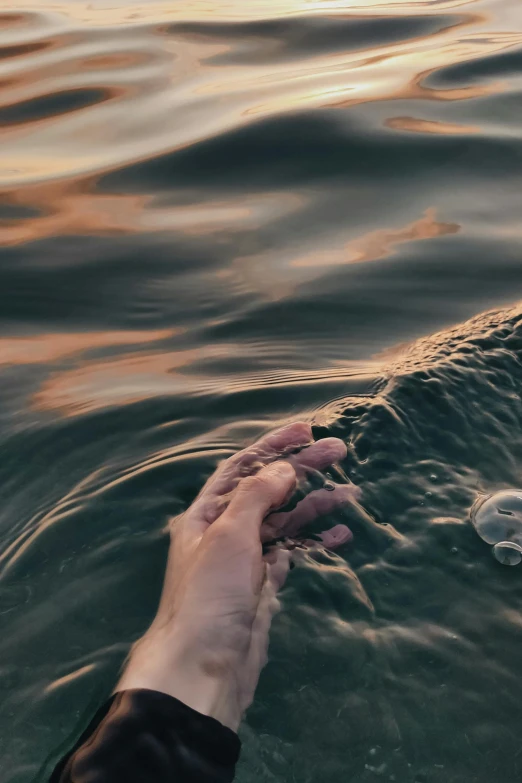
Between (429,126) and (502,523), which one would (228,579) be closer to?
(502,523)

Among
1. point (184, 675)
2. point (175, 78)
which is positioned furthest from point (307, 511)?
point (175, 78)

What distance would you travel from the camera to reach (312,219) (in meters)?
5.01

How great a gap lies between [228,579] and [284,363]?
1.45 m

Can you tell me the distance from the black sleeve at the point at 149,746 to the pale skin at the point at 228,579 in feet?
0.14

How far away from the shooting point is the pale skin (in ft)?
7.16

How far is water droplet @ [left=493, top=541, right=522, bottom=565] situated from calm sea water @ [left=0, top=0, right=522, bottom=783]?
0.04 meters

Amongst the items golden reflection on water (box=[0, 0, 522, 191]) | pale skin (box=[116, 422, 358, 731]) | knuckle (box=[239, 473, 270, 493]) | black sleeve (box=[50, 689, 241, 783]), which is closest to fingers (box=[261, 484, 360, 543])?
pale skin (box=[116, 422, 358, 731])

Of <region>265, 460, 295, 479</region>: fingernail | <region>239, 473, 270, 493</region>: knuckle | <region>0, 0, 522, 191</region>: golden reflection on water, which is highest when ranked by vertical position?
<region>0, 0, 522, 191</region>: golden reflection on water

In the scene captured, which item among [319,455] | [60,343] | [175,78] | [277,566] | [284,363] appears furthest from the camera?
[175,78]

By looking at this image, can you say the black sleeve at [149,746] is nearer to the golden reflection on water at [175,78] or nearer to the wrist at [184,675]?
the wrist at [184,675]

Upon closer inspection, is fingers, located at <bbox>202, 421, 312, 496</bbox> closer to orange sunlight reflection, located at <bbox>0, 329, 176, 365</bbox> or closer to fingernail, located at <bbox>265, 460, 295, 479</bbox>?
fingernail, located at <bbox>265, 460, 295, 479</bbox>

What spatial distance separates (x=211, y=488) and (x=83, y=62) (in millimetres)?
6562

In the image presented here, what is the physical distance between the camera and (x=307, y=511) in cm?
275

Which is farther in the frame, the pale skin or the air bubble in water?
the air bubble in water
